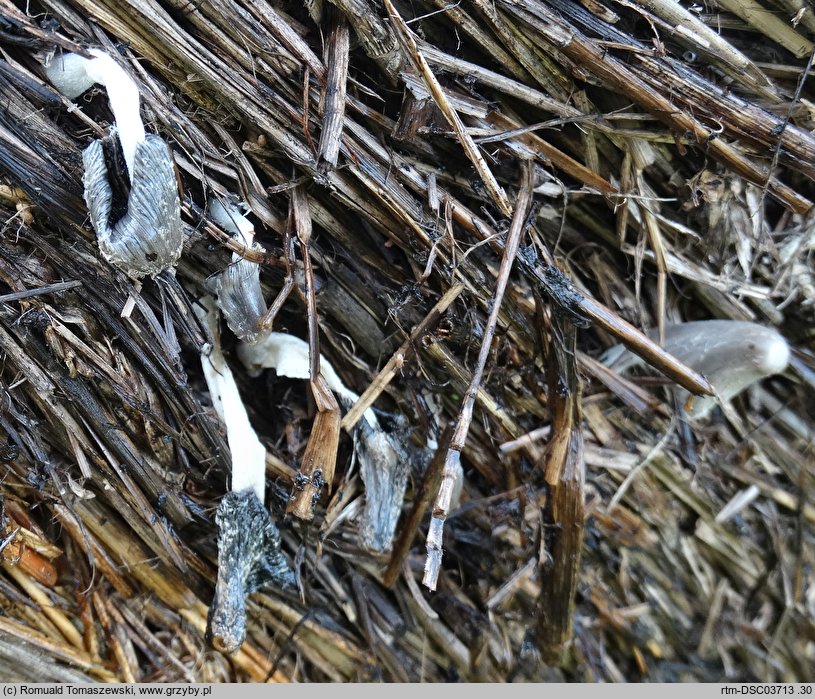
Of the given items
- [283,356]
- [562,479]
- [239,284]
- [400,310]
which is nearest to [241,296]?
[239,284]

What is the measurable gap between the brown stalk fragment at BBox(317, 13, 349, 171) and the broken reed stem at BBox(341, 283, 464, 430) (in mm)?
250

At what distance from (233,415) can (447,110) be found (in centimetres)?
A: 53

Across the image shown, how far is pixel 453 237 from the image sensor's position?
3.00 feet

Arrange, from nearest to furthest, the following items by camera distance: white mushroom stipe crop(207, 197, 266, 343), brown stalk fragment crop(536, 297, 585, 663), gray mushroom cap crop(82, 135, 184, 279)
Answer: gray mushroom cap crop(82, 135, 184, 279) → white mushroom stipe crop(207, 197, 266, 343) → brown stalk fragment crop(536, 297, 585, 663)

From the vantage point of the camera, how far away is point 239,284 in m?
0.87

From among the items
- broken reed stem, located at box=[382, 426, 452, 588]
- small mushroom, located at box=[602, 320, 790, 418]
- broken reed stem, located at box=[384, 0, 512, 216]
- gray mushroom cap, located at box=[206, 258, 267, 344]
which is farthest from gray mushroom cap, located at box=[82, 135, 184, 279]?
small mushroom, located at box=[602, 320, 790, 418]

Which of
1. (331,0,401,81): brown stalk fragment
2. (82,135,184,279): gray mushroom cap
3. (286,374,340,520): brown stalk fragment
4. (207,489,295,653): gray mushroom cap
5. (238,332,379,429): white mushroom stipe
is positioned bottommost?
(207,489,295,653): gray mushroom cap

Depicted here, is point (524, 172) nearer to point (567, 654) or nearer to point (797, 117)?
point (797, 117)

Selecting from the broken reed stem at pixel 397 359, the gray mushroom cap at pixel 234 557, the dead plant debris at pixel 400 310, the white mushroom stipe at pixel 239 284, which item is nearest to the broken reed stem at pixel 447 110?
the dead plant debris at pixel 400 310

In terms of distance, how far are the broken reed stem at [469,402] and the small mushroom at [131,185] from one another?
0.43m

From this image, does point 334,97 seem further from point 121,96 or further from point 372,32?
point 121,96

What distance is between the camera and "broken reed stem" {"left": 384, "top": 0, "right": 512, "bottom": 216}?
2.67ft

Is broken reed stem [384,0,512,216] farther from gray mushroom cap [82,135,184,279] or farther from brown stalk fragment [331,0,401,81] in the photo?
gray mushroom cap [82,135,184,279]

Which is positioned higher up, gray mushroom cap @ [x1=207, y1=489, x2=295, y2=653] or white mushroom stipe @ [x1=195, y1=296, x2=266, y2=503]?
white mushroom stipe @ [x1=195, y1=296, x2=266, y2=503]
